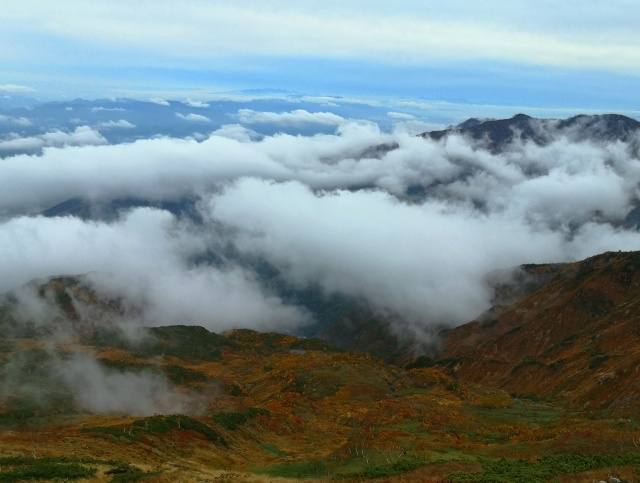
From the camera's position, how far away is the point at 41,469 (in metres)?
35.4

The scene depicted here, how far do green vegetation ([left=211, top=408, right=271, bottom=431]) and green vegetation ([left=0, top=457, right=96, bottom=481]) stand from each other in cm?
3537

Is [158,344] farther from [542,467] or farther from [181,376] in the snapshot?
[542,467]

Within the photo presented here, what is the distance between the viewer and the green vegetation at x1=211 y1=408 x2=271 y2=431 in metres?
73.7

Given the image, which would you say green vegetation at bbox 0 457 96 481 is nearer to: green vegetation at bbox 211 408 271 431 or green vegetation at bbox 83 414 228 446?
green vegetation at bbox 83 414 228 446

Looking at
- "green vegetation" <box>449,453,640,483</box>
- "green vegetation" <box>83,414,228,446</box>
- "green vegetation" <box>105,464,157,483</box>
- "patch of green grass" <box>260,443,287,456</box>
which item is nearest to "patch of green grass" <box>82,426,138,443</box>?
"green vegetation" <box>83,414,228,446</box>

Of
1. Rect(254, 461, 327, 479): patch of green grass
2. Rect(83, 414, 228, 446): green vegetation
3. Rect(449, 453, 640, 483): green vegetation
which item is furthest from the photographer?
Rect(83, 414, 228, 446): green vegetation

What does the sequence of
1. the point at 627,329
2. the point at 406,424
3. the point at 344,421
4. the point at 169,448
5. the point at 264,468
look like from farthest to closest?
1. the point at 627,329
2. the point at 344,421
3. the point at 406,424
4. the point at 169,448
5. the point at 264,468

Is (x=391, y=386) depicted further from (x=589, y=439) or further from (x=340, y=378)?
(x=589, y=439)

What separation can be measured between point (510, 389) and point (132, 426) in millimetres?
123742

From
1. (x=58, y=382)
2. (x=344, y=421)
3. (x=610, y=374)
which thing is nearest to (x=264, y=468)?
(x=344, y=421)

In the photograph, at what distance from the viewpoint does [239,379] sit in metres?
154

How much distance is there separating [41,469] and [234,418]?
4376cm

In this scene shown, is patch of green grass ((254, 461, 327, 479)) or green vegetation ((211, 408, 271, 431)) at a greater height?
patch of green grass ((254, 461, 327, 479))

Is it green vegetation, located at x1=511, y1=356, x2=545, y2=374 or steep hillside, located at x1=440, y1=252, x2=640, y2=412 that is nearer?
steep hillside, located at x1=440, y1=252, x2=640, y2=412
